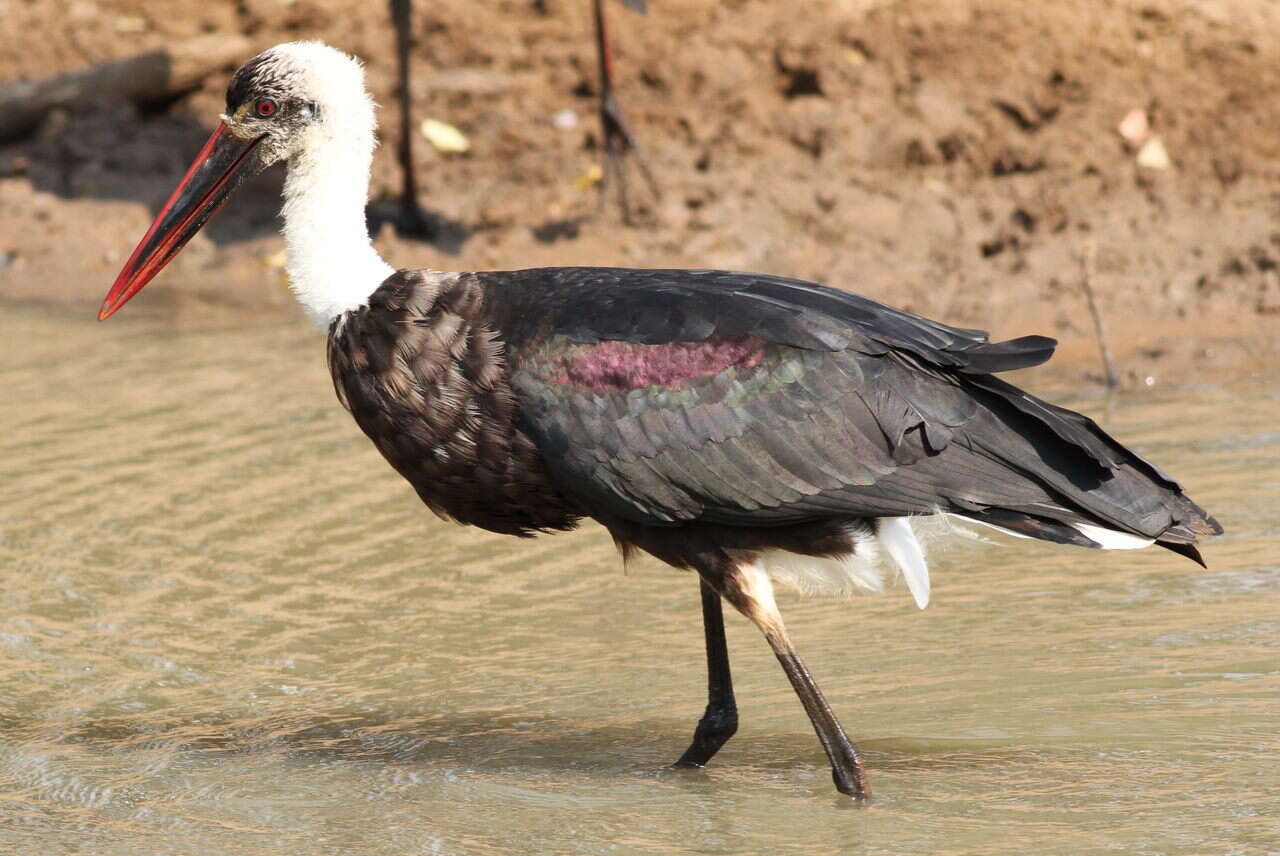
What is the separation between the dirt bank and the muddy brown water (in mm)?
1602

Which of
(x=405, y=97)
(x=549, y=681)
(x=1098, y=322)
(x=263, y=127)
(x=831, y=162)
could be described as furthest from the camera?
(x=405, y=97)

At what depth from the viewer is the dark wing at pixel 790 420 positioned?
173 inches

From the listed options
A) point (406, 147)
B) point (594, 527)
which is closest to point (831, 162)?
point (406, 147)

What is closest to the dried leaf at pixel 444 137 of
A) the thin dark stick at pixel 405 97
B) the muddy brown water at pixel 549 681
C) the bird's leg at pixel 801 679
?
the thin dark stick at pixel 405 97

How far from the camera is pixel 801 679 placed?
4488 millimetres

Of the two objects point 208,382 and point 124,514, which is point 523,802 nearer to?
point 124,514

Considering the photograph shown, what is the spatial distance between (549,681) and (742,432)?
1210 millimetres

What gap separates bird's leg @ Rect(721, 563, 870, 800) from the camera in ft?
14.6

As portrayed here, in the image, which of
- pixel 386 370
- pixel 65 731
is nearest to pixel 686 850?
pixel 386 370

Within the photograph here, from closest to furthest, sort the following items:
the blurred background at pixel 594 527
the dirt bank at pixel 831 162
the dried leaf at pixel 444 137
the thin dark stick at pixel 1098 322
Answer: the blurred background at pixel 594 527, the thin dark stick at pixel 1098 322, the dirt bank at pixel 831 162, the dried leaf at pixel 444 137

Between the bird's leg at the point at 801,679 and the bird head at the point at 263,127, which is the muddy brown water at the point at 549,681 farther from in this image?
the bird head at the point at 263,127

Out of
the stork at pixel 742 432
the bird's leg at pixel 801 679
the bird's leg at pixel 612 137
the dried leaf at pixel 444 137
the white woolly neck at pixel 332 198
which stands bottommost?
the dried leaf at pixel 444 137

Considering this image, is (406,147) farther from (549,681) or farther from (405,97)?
(549,681)

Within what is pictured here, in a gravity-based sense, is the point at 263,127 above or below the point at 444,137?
above
